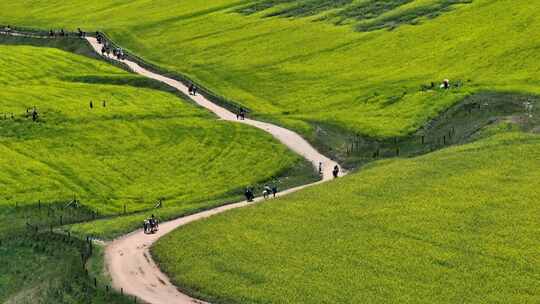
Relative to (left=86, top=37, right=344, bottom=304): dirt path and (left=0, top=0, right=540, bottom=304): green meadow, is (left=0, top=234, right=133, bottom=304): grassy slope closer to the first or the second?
(left=0, top=0, right=540, bottom=304): green meadow

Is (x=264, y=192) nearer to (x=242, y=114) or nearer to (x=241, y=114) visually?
(x=242, y=114)

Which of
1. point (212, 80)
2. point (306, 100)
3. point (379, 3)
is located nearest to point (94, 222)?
point (306, 100)

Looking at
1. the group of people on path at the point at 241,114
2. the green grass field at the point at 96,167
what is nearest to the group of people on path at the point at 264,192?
the green grass field at the point at 96,167

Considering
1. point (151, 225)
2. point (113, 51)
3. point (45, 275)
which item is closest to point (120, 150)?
point (151, 225)

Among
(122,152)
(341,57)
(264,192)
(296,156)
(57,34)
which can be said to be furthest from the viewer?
(57,34)

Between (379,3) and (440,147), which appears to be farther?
(379,3)

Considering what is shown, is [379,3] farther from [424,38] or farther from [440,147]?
[440,147]

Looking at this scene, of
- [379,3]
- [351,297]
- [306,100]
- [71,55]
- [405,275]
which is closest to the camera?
[351,297]
